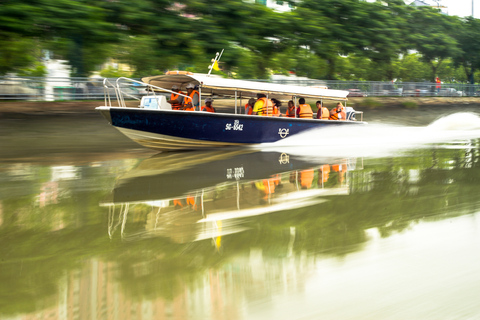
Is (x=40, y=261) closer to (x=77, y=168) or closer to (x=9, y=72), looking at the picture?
(x=77, y=168)

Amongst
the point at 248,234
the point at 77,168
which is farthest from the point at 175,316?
the point at 77,168

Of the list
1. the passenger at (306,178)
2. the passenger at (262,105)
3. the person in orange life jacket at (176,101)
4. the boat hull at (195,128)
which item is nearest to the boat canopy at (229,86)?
the passenger at (262,105)

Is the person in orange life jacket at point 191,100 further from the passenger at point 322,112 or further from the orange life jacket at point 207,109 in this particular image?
the passenger at point 322,112

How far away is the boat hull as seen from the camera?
11039 millimetres

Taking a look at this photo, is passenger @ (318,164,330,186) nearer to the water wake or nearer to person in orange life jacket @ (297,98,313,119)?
the water wake

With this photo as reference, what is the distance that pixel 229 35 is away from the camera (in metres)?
20.9

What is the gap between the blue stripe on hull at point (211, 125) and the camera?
1104cm

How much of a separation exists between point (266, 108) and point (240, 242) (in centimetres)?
878

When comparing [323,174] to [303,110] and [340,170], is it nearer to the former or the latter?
[340,170]

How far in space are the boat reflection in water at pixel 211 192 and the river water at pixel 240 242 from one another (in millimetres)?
27

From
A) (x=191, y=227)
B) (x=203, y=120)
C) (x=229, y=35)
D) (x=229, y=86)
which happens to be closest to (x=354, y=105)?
(x=229, y=35)

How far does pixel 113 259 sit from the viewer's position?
4.02 metres

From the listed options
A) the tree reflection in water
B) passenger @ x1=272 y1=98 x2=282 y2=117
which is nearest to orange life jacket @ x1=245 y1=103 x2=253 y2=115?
passenger @ x1=272 y1=98 x2=282 y2=117

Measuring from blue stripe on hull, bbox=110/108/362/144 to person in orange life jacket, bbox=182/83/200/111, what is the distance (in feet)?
1.25
